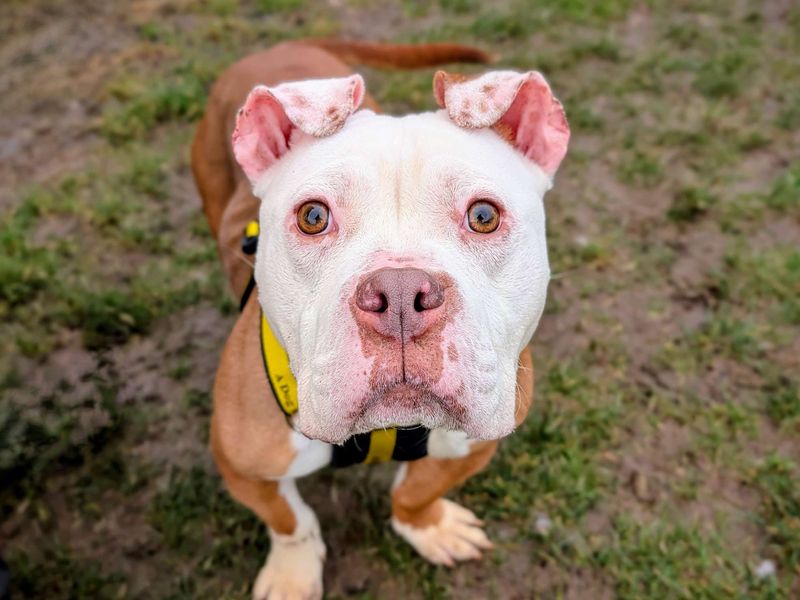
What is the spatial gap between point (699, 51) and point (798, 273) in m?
2.27

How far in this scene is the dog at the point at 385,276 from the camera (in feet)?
5.19

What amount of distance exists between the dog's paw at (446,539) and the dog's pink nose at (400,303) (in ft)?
5.55

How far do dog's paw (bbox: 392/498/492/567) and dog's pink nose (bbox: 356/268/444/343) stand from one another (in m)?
1.69

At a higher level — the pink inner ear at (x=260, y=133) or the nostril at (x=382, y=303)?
the pink inner ear at (x=260, y=133)

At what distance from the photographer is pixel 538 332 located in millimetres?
3830

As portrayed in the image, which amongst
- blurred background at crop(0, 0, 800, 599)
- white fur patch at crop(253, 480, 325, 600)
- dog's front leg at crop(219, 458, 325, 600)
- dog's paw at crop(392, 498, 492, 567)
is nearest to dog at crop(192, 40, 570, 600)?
dog's front leg at crop(219, 458, 325, 600)

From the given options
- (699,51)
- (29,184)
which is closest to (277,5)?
(29,184)

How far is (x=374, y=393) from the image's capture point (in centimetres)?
159

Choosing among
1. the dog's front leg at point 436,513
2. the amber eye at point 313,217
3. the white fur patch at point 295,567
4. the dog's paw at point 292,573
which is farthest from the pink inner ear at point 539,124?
the dog's paw at point 292,573

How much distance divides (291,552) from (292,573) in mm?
80

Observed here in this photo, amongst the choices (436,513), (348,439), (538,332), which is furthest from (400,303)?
(538,332)

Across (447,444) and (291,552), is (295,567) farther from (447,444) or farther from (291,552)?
(447,444)

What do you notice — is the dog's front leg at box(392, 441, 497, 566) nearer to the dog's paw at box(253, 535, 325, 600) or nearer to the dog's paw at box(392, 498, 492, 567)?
the dog's paw at box(392, 498, 492, 567)

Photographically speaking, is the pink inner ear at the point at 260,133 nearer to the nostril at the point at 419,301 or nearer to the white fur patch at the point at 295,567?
the nostril at the point at 419,301
